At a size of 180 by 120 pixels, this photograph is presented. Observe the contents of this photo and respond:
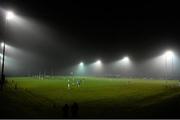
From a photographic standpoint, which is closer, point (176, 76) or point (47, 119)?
point (47, 119)

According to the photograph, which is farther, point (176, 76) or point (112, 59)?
point (112, 59)

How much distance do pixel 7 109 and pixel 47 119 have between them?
225 inches

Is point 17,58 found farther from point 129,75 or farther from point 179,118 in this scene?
point 179,118

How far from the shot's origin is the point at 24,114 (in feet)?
90.4

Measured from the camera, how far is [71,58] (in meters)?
172

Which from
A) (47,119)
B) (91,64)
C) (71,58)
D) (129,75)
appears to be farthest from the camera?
(71,58)

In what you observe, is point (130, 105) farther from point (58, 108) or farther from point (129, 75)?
point (129, 75)

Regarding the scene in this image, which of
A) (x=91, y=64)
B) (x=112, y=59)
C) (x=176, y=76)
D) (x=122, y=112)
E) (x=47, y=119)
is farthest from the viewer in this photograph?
(x=91, y=64)

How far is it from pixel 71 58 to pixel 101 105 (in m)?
139

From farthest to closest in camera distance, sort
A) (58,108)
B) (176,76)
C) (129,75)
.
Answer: (129,75), (176,76), (58,108)

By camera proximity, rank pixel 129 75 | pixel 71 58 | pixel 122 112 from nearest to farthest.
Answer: pixel 122 112 < pixel 129 75 < pixel 71 58

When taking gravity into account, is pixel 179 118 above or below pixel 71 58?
below

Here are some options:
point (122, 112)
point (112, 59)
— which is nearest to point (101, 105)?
point (122, 112)

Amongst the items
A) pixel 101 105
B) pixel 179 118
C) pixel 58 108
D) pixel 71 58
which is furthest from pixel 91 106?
pixel 71 58
